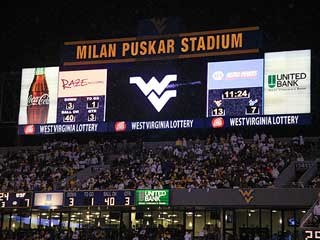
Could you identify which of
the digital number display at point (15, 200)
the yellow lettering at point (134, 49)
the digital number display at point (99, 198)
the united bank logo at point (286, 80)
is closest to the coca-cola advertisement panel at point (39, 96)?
the yellow lettering at point (134, 49)

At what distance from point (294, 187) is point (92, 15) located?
22658 mm

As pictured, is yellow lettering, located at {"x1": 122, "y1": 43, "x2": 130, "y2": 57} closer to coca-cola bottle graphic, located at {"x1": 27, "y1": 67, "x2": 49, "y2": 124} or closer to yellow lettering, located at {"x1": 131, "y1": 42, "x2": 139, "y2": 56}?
yellow lettering, located at {"x1": 131, "y1": 42, "x2": 139, "y2": 56}

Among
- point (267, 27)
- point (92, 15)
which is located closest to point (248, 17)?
point (267, 27)

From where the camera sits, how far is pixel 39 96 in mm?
44156

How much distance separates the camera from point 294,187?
33.6m

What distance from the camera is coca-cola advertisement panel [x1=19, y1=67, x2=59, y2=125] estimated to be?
4394 cm

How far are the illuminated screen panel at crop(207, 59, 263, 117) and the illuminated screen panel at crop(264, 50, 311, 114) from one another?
57cm

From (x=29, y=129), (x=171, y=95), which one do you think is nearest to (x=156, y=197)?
(x=171, y=95)

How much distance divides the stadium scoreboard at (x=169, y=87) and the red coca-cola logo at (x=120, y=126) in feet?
0.12

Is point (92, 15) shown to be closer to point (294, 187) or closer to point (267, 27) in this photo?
point (267, 27)

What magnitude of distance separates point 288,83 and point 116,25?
15.0 m

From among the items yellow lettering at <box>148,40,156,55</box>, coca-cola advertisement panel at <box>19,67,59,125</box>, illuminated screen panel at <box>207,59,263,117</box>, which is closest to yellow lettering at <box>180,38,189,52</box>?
yellow lettering at <box>148,40,156,55</box>

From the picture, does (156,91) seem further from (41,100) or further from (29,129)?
(29,129)

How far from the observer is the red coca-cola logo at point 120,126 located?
42.4 metres
